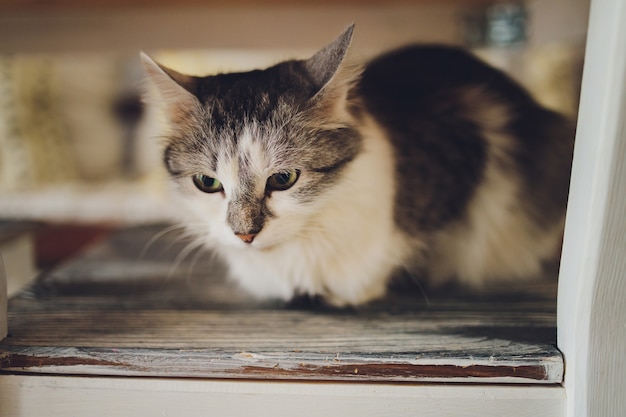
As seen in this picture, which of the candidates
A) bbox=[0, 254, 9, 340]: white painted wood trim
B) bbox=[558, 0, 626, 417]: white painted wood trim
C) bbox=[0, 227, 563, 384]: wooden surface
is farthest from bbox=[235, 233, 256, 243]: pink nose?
bbox=[558, 0, 626, 417]: white painted wood trim

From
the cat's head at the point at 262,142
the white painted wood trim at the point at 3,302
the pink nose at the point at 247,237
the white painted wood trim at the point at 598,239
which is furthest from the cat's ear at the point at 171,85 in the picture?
the white painted wood trim at the point at 598,239

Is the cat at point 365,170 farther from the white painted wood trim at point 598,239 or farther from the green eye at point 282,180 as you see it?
the white painted wood trim at point 598,239

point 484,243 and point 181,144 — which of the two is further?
point 484,243

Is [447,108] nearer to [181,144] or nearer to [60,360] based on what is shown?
[181,144]

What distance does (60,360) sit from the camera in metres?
0.73

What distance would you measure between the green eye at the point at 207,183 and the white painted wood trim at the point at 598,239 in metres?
0.50

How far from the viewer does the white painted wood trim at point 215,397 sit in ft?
2.36

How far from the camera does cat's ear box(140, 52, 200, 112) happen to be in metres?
0.77

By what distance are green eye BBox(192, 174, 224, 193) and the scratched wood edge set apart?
0.24 meters

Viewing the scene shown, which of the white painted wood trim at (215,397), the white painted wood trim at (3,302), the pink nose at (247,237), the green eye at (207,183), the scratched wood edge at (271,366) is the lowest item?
the white painted wood trim at (215,397)

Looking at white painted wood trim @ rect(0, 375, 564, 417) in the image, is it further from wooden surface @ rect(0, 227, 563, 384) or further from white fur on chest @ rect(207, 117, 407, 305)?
white fur on chest @ rect(207, 117, 407, 305)

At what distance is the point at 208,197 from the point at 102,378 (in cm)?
30

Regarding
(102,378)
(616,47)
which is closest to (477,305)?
(616,47)

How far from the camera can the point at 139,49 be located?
1.57 metres
